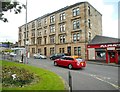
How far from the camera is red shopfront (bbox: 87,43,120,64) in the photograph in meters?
34.4

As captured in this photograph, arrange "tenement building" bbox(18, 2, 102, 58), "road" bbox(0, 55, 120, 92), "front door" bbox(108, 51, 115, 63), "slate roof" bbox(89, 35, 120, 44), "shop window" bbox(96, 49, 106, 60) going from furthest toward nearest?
"tenement building" bbox(18, 2, 102, 58) < "shop window" bbox(96, 49, 106, 60) < "slate roof" bbox(89, 35, 120, 44) < "front door" bbox(108, 51, 115, 63) < "road" bbox(0, 55, 120, 92)

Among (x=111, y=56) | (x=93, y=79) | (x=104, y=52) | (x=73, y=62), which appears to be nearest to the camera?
(x=93, y=79)

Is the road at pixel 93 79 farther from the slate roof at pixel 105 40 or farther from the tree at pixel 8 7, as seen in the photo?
the slate roof at pixel 105 40

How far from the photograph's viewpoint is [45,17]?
55.6 meters

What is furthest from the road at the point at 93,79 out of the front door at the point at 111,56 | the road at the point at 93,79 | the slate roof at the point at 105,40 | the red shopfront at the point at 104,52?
the slate roof at the point at 105,40

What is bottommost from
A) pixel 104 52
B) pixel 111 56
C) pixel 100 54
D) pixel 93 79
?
pixel 93 79

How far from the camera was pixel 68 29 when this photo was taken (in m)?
46.0

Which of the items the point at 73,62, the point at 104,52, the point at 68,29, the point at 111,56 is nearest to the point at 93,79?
the point at 73,62

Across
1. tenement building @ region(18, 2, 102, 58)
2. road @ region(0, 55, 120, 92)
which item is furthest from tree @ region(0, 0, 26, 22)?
tenement building @ region(18, 2, 102, 58)

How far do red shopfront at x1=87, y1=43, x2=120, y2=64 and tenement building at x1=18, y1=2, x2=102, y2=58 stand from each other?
5.76 feet

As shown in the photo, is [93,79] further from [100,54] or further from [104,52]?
[100,54]

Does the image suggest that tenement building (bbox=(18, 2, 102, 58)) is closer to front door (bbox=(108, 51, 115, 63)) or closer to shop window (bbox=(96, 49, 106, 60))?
shop window (bbox=(96, 49, 106, 60))

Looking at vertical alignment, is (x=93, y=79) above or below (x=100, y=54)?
below

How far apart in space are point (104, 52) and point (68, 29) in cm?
1237
